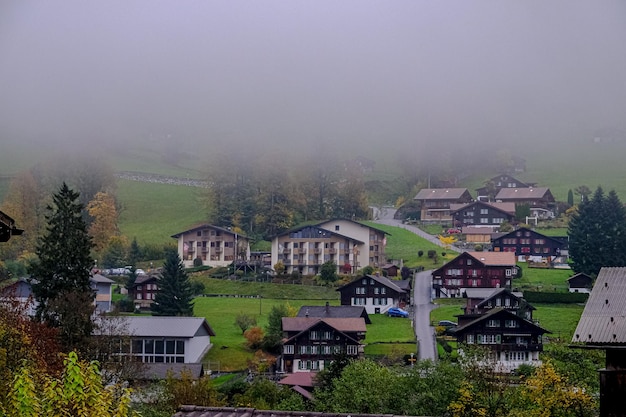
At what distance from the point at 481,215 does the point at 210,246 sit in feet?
136

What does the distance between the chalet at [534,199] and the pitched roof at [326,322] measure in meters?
69.4

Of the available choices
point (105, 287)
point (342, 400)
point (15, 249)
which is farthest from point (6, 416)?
point (15, 249)

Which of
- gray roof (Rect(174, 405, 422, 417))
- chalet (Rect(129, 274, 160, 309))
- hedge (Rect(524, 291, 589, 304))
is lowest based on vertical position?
gray roof (Rect(174, 405, 422, 417))

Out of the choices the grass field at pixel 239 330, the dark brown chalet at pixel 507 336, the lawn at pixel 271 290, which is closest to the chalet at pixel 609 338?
the grass field at pixel 239 330

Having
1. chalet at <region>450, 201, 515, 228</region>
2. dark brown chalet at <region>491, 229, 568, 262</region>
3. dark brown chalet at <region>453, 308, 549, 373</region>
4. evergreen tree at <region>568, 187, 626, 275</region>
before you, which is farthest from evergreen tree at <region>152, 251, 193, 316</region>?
chalet at <region>450, 201, 515, 228</region>

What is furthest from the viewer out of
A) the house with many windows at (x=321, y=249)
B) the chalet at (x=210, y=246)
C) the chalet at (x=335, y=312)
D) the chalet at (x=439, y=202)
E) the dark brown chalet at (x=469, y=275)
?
the chalet at (x=439, y=202)

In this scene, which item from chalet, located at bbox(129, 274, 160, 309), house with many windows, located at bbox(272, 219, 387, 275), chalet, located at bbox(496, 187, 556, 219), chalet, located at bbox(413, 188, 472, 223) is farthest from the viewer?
chalet, located at bbox(413, 188, 472, 223)

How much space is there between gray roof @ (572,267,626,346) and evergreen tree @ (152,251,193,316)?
7397cm

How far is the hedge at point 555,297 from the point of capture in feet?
301

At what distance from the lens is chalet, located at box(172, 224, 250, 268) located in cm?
12088

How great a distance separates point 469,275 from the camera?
103000 millimetres

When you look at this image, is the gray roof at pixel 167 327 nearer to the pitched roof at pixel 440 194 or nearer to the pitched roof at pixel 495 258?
the pitched roof at pixel 495 258

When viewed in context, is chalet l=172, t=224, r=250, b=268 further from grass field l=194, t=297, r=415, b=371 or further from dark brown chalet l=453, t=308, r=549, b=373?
dark brown chalet l=453, t=308, r=549, b=373

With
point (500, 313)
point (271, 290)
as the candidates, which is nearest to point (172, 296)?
point (271, 290)
